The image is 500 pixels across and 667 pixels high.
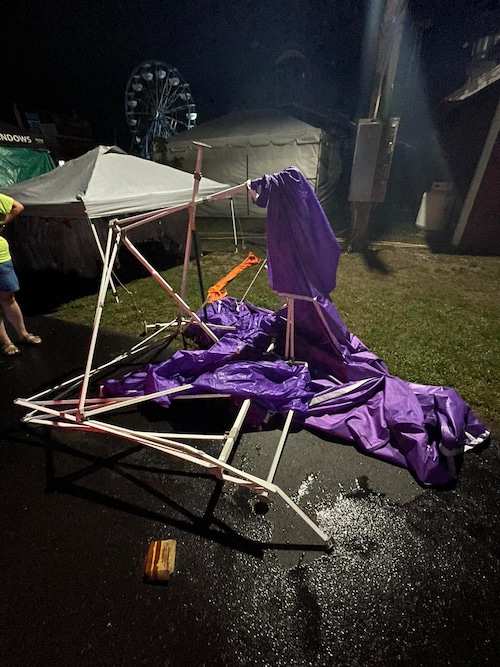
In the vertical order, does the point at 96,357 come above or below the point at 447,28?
below

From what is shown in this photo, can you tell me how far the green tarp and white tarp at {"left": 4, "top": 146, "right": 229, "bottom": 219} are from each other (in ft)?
8.85

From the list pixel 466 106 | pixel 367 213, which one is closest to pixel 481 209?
pixel 367 213

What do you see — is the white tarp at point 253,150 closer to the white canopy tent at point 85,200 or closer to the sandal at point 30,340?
the white canopy tent at point 85,200

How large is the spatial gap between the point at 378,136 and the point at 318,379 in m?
7.20

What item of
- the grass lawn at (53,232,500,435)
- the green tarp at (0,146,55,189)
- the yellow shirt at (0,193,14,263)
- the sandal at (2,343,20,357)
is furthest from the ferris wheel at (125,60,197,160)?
the sandal at (2,343,20,357)

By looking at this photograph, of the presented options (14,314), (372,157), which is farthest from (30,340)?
(372,157)

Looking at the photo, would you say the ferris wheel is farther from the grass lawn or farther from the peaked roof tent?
the grass lawn

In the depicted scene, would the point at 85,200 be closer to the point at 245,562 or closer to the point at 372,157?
the point at 245,562

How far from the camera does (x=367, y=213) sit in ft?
27.6

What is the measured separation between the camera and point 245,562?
1.94m

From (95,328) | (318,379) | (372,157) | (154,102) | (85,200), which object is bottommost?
(318,379)

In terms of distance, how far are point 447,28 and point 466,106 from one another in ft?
40.0

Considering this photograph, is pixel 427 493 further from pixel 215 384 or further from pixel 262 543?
pixel 215 384

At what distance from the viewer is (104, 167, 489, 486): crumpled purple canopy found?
2.54 metres
